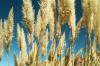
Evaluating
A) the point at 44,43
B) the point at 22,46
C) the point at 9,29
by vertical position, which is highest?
the point at 9,29

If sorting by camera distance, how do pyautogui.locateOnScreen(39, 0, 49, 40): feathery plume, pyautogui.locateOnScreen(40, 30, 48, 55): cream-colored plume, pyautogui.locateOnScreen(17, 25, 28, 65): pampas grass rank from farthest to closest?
1. pyautogui.locateOnScreen(17, 25, 28, 65): pampas grass
2. pyautogui.locateOnScreen(40, 30, 48, 55): cream-colored plume
3. pyautogui.locateOnScreen(39, 0, 49, 40): feathery plume

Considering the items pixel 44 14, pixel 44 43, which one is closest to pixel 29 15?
pixel 44 14

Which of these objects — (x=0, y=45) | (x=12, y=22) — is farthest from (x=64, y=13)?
(x=0, y=45)

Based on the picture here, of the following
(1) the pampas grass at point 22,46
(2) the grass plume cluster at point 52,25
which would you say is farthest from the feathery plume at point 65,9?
(1) the pampas grass at point 22,46

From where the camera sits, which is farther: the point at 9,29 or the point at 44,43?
the point at 9,29

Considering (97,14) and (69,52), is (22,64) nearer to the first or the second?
(69,52)

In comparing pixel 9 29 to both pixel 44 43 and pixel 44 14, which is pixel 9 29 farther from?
pixel 44 14

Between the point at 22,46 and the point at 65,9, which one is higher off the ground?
the point at 65,9

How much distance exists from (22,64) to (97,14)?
2.05 meters

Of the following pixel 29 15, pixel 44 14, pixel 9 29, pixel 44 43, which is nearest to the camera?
pixel 44 14

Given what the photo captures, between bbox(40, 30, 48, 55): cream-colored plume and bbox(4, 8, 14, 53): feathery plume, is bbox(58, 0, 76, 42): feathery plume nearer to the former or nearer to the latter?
bbox(40, 30, 48, 55): cream-colored plume

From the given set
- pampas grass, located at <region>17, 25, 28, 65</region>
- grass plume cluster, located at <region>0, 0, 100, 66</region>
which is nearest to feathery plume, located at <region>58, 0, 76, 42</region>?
grass plume cluster, located at <region>0, 0, 100, 66</region>

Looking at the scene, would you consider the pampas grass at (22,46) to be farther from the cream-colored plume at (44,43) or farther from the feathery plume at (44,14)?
the feathery plume at (44,14)

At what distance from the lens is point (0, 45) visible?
6273 mm
